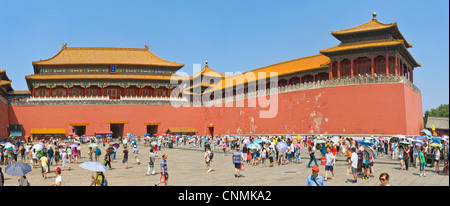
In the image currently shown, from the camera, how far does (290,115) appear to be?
40406 mm

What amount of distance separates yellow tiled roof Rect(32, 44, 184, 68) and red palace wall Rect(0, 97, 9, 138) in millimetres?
9127

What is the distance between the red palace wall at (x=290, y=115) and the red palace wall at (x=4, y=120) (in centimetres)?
162

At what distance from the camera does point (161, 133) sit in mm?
51469

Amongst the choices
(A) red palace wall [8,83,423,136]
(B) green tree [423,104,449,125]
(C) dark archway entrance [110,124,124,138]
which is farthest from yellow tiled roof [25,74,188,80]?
(B) green tree [423,104,449,125]

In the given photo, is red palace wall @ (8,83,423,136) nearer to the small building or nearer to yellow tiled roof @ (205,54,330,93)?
yellow tiled roof @ (205,54,330,93)

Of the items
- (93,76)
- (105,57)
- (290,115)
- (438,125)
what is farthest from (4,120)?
(438,125)

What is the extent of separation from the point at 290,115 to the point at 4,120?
31899 millimetres

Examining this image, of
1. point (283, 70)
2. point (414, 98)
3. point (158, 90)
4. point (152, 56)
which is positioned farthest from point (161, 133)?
point (414, 98)

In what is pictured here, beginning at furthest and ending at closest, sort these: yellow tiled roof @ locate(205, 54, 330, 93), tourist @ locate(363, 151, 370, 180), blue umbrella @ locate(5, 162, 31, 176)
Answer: yellow tiled roof @ locate(205, 54, 330, 93)
tourist @ locate(363, 151, 370, 180)
blue umbrella @ locate(5, 162, 31, 176)

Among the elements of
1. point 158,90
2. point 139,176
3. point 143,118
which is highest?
point 158,90

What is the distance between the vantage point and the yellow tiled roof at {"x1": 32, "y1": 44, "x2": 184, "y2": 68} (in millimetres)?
54000

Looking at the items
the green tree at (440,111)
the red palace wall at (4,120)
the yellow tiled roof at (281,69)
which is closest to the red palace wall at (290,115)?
the red palace wall at (4,120)
